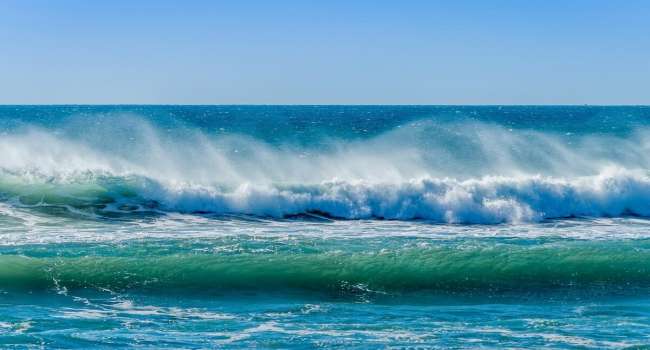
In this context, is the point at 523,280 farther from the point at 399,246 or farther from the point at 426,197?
the point at 426,197

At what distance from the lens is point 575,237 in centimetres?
2017

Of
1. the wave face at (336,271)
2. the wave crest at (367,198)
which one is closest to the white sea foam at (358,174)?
the wave crest at (367,198)

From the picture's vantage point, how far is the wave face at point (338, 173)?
2452cm

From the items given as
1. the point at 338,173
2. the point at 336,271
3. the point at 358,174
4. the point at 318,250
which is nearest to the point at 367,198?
the point at 358,174

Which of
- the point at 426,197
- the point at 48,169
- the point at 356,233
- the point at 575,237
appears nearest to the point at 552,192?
the point at 426,197

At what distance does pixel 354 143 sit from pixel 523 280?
22714 mm

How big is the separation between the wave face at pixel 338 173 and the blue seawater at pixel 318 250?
10 cm

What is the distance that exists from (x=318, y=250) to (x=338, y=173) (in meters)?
14.2

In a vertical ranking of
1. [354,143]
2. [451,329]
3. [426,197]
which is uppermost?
[354,143]

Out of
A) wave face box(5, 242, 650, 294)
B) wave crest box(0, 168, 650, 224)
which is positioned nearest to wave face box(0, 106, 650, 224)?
wave crest box(0, 168, 650, 224)

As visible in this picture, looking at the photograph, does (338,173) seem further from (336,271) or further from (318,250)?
(336,271)

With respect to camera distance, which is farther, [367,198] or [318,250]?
[367,198]

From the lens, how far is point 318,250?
1759cm

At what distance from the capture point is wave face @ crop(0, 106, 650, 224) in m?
24.5
